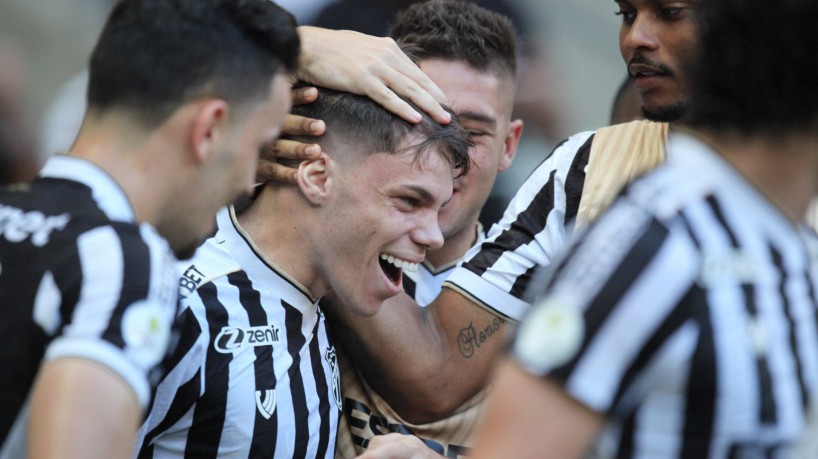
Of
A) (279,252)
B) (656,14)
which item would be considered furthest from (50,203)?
(656,14)

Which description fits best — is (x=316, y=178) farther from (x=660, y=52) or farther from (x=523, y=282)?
(x=660, y=52)

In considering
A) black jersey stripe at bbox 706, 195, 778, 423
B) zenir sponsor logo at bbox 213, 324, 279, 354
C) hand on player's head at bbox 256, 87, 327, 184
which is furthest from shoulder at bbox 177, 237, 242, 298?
black jersey stripe at bbox 706, 195, 778, 423

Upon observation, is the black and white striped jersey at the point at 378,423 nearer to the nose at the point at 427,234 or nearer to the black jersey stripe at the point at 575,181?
the nose at the point at 427,234

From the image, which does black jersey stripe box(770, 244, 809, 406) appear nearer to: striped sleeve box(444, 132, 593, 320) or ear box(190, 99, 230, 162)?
ear box(190, 99, 230, 162)

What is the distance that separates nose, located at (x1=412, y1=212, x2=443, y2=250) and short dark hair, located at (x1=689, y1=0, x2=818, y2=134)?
1404 millimetres

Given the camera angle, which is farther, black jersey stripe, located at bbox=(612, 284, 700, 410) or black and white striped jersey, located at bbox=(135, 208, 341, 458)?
black and white striped jersey, located at bbox=(135, 208, 341, 458)

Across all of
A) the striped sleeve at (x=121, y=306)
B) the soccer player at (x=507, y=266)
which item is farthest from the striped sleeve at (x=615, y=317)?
the soccer player at (x=507, y=266)

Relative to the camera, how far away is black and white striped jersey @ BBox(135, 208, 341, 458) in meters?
2.40

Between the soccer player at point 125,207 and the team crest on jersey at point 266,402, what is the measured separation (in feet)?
1.98

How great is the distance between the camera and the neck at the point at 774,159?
147 centimetres

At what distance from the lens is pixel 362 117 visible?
2863 millimetres

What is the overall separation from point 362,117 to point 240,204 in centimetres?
42

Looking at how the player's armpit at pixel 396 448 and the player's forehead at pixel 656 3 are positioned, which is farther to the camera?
the player's forehead at pixel 656 3

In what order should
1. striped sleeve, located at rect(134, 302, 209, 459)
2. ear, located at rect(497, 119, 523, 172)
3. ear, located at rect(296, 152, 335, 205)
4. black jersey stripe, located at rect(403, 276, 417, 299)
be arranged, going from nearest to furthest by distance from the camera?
1. striped sleeve, located at rect(134, 302, 209, 459)
2. ear, located at rect(296, 152, 335, 205)
3. black jersey stripe, located at rect(403, 276, 417, 299)
4. ear, located at rect(497, 119, 523, 172)
